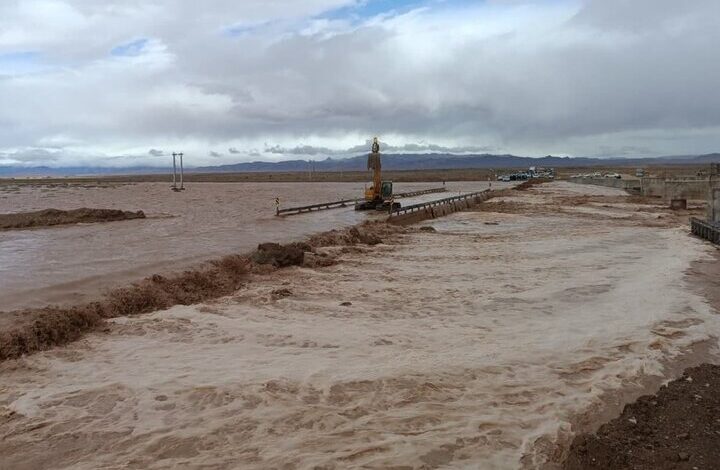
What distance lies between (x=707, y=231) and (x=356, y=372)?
20720mm

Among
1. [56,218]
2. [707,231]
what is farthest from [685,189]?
[56,218]

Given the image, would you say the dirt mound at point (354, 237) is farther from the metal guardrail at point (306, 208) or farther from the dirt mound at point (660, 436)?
the dirt mound at point (660, 436)

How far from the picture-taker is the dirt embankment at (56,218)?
3034 centimetres

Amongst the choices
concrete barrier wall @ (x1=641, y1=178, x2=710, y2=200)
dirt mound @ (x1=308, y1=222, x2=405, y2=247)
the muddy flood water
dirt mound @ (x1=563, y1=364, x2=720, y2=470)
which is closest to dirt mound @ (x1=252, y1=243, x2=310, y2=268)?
the muddy flood water

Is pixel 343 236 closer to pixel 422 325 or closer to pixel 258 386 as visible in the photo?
pixel 422 325

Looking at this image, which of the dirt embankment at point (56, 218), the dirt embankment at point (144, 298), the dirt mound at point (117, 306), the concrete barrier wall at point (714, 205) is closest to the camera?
the dirt mound at point (117, 306)

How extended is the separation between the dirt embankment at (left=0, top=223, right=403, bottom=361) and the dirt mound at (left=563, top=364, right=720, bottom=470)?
7.54 meters

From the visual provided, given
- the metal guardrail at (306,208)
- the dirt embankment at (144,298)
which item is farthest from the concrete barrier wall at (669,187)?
the dirt embankment at (144,298)

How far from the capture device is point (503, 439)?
5438 mm

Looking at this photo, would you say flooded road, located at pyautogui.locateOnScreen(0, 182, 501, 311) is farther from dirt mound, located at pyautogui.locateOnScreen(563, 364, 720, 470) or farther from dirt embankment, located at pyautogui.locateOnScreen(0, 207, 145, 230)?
dirt mound, located at pyautogui.locateOnScreen(563, 364, 720, 470)

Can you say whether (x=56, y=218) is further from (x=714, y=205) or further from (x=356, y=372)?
(x=714, y=205)

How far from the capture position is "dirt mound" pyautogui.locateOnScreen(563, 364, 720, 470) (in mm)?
4840

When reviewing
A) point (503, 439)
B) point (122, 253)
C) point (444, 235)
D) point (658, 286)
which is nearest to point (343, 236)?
→ point (444, 235)

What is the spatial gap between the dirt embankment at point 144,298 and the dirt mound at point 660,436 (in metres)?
7.54
